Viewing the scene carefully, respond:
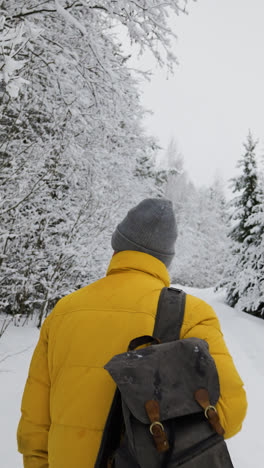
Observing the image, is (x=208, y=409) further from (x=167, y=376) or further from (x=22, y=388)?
(x=22, y=388)

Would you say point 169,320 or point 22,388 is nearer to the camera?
point 169,320

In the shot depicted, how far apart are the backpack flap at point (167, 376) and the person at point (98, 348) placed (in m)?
0.10

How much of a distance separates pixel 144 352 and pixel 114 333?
6.3 inches

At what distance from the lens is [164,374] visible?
95cm

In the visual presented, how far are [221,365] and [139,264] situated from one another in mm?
509

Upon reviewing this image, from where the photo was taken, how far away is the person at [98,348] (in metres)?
1.03

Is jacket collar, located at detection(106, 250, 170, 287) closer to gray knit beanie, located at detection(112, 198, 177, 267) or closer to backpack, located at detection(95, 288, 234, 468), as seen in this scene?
gray knit beanie, located at detection(112, 198, 177, 267)

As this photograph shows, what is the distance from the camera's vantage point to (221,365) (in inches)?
41.4

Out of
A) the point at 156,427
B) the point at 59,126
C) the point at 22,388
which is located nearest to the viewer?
the point at 156,427

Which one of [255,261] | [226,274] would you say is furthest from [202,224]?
[255,261]

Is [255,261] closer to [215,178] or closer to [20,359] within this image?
[20,359]

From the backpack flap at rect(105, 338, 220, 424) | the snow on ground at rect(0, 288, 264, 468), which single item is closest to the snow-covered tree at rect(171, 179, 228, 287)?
the snow on ground at rect(0, 288, 264, 468)

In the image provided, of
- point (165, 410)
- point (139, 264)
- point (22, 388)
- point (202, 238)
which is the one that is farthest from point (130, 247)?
point (202, 238)

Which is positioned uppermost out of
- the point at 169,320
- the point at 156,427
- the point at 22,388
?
the point at 169,320
